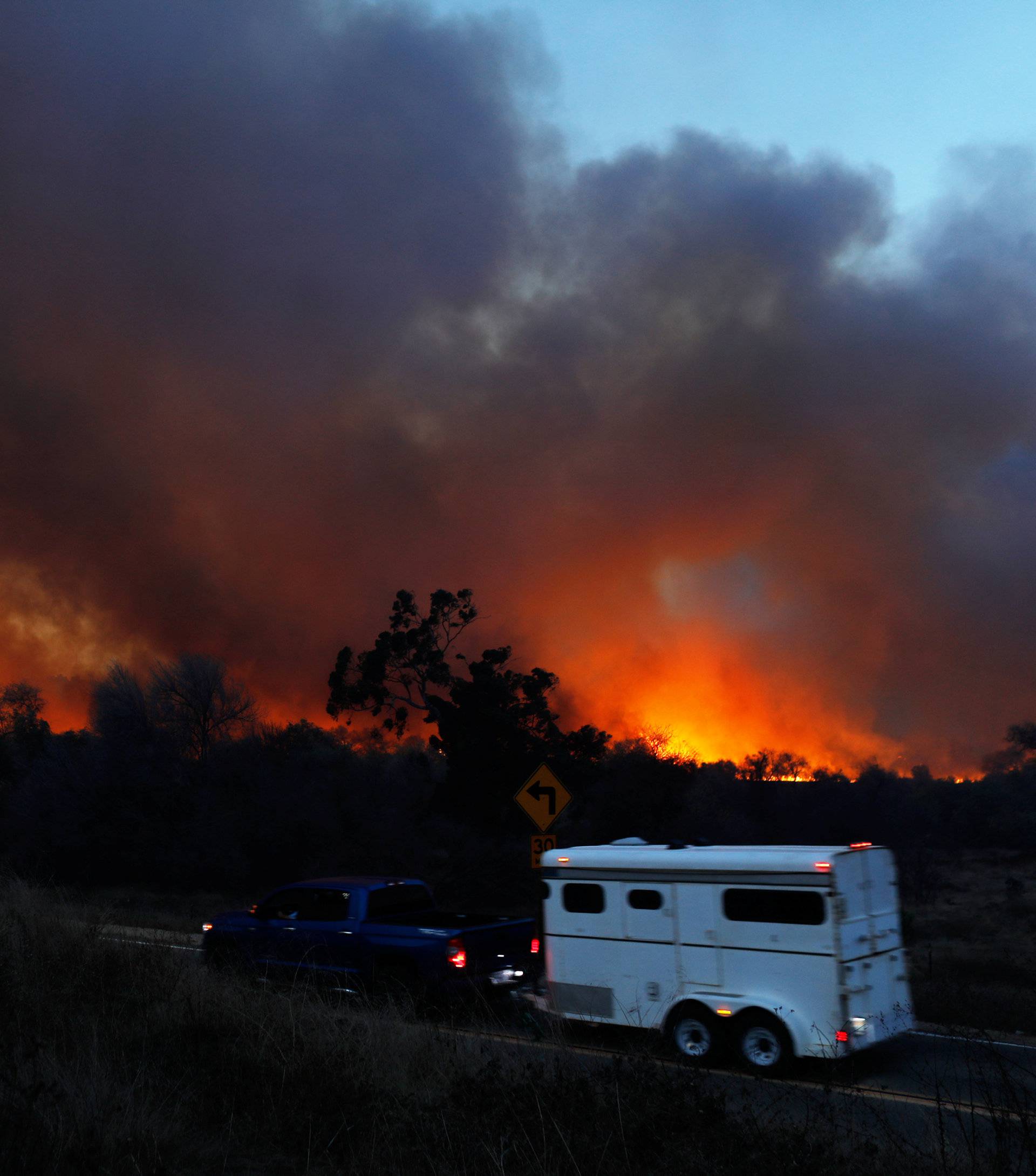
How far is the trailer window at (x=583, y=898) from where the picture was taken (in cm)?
1105

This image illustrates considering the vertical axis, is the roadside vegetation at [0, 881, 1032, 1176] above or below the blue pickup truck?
below

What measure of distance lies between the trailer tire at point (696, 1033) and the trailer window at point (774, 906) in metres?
1.03

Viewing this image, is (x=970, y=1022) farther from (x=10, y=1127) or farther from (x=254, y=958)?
(x=10, y=1127)

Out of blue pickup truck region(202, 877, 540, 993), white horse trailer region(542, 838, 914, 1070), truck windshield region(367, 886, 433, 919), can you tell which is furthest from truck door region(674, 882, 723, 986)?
truck windshield region(367, 886, 433, 919)

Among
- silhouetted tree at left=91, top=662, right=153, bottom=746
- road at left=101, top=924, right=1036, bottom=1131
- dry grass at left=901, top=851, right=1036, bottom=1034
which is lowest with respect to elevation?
road at left=101, top=924, right=1036, bottom=1131

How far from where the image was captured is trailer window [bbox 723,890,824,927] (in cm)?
938

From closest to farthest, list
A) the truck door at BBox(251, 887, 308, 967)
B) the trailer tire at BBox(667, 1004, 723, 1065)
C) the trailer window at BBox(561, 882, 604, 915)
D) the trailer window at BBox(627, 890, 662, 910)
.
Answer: the trailer tire at BBox(667, 1004, 723, 1065)
the trailer window at BBox(627, 890, 662, 910)
the trailer window at BBox(561, 882, 604, 915)
the truck door at BBox(251, 887, 308, 967)

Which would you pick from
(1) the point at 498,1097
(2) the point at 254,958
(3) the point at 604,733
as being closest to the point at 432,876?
(3) the point at 604,733

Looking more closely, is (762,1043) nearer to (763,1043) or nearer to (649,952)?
(763,1043)

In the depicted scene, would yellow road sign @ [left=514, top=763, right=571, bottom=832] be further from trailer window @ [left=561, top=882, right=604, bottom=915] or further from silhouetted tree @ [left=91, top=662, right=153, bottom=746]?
silhouetted tree @ [left=91, top=662, right=153, bottom=746]

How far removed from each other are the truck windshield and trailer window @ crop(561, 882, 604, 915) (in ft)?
9.05

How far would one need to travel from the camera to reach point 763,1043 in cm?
959

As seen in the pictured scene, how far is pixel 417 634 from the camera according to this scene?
4741 centimetres

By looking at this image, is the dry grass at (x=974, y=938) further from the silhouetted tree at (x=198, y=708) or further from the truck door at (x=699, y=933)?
the silhouetted tree at (x=198, y=708)
